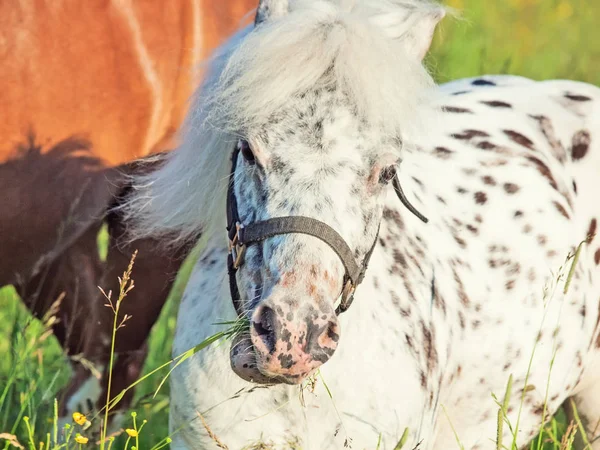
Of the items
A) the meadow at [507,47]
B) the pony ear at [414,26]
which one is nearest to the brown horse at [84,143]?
the meadow at [507,47]

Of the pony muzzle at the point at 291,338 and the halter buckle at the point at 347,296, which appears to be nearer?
the pony muzzle at the point at 291,338

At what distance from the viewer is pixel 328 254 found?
2.27 meters

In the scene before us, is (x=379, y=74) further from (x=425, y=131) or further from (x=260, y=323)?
(x=260, y=323)

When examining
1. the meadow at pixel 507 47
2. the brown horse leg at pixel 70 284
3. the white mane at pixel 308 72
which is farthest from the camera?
the meadow at pixel 507 47

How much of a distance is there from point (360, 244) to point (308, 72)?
45cm

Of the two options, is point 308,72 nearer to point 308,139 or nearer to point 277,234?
point 308,139

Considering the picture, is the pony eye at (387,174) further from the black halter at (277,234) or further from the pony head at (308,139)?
the black halter at (277,234)

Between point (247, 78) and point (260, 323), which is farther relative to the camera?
point (247, 78)

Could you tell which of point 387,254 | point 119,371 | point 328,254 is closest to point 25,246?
point 119,371

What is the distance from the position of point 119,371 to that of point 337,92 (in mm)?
1916

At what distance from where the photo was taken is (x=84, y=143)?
3.51 metres

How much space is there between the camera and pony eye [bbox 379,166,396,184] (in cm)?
244

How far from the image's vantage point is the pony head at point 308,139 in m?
2.19

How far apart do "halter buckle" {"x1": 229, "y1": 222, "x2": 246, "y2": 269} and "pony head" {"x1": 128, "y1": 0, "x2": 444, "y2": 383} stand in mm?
20
